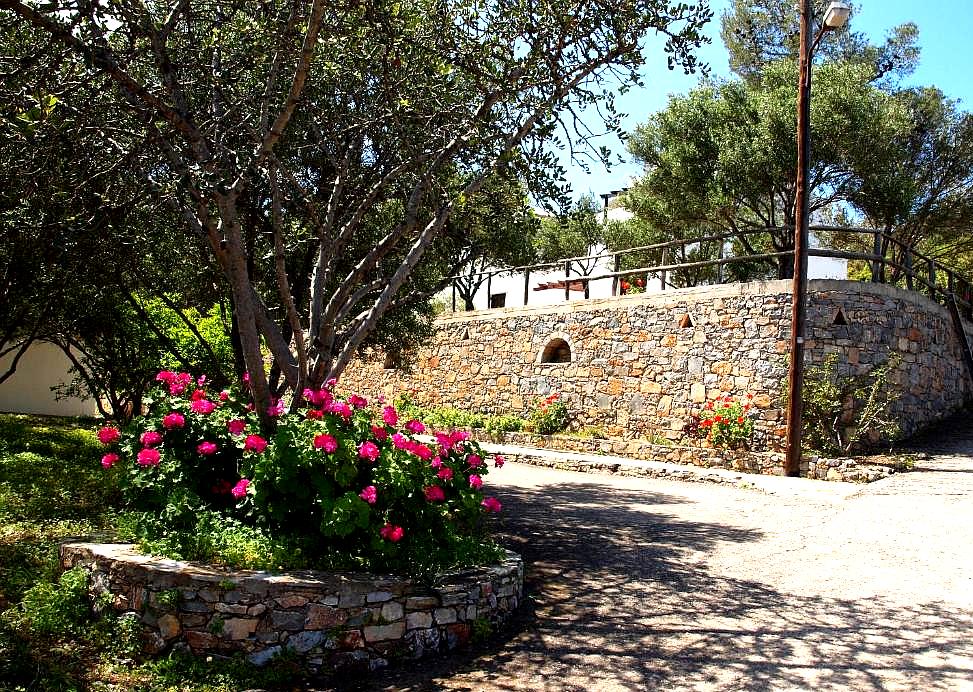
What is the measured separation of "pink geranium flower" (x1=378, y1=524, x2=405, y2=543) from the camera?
5.12 meters

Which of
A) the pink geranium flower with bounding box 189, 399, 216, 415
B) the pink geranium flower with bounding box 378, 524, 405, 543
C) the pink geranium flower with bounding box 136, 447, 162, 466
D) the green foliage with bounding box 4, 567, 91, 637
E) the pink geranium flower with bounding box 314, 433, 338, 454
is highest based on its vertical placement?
the pink geranium flower with bounding box 189, 399, 216, 415

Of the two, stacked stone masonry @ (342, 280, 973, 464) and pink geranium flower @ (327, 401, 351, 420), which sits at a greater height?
stacked stone masonry @ (342, 280, 973, 464)

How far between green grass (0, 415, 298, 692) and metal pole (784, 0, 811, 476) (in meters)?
9.75

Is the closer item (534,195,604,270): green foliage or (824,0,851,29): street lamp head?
(824,0,851,29): street lamp head

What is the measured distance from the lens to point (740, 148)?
16.8 metres

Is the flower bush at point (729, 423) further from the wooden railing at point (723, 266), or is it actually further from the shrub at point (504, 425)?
the shrub at point (504, 425)

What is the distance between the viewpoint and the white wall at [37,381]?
19.9m

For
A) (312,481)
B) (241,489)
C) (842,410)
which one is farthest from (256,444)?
(842,410)

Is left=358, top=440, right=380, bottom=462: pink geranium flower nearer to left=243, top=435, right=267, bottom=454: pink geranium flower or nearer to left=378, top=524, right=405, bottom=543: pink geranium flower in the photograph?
left=378, top=524, right=405, bottom=543: pink geranium flower

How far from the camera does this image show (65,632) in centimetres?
486

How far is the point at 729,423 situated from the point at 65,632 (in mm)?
11530

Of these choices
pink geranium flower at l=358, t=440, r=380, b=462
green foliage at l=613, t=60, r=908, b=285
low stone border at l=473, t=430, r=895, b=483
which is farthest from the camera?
green foliage at l=613, t=60, r=908, b=285

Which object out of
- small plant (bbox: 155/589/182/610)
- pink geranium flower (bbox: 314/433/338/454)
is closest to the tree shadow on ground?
small plant (bbox: 155/589/182/610)

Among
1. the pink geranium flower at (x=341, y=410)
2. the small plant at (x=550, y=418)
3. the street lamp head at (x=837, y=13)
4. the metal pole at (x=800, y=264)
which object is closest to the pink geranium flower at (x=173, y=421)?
the pink geranium flower at (x=341, y=410)
